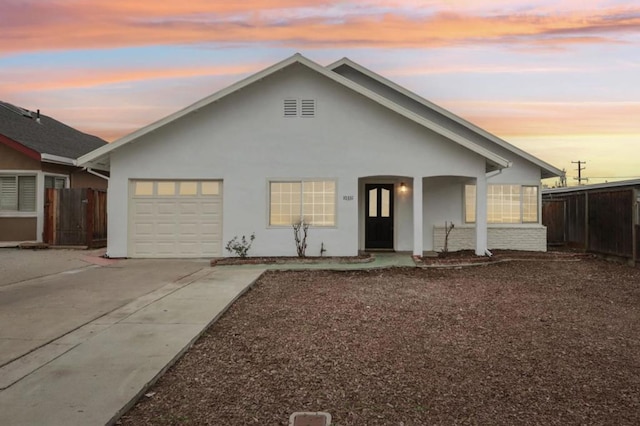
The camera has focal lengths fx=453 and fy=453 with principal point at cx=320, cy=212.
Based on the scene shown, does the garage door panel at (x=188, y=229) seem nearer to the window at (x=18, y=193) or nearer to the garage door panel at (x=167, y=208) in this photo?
the garage door panel at (x=167, y=208)

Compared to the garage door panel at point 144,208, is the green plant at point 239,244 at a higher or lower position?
lower

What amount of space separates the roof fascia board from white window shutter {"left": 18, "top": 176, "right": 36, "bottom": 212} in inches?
35.3

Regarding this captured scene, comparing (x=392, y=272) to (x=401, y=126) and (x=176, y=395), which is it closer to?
(x=401, y=126)

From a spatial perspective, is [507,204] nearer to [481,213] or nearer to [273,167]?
[481,213]

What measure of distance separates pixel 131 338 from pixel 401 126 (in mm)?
10152

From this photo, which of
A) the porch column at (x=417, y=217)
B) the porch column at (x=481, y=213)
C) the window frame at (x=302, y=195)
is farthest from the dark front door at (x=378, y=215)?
the porch column at (x=481, y=213)

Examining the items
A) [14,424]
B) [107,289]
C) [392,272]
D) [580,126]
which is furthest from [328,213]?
[580,126]

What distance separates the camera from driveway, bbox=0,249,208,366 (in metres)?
5.96

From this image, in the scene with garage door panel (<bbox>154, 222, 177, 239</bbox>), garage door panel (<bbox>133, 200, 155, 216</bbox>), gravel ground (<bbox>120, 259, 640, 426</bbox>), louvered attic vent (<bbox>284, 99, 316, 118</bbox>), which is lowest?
gravel ground (<bbox>120, 259, 640, 426</bbox>)

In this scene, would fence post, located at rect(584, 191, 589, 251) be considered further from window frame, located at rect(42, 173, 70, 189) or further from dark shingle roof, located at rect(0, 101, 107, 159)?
window frame, located at rect(42, 173, 70, 189)

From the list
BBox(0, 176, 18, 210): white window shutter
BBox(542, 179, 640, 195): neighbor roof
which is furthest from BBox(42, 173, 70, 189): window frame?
BBox(542, 179, 640, 195): neighbor roof

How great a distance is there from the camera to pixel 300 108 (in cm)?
1352

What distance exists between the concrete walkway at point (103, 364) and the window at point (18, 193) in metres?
11.4

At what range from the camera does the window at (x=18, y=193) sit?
16266 mm
